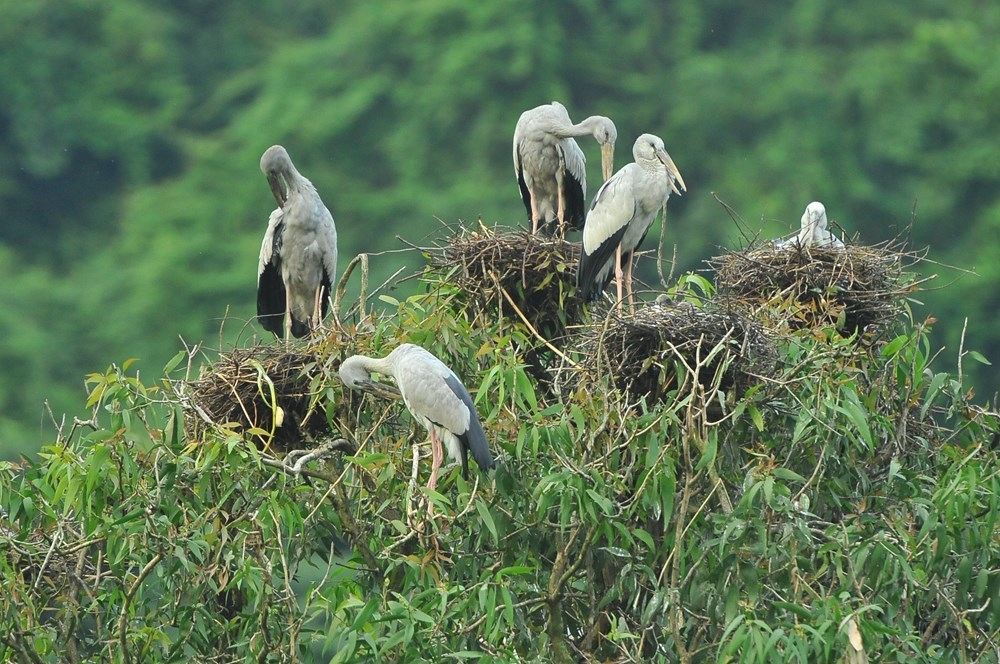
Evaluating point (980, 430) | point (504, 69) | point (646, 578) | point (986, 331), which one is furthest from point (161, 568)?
point (504, 69)

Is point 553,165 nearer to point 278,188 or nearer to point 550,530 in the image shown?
point 278,188

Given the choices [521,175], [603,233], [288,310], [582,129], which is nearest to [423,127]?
[521,175]

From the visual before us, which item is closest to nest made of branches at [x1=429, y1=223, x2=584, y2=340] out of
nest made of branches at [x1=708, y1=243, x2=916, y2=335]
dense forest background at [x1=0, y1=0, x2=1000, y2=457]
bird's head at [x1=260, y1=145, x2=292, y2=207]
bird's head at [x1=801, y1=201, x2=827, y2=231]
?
nest made of branches at [x1=708, y1=243, x2=916, y2=335]

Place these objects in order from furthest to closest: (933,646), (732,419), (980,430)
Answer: (980,430)
(732,419)
(933,646)

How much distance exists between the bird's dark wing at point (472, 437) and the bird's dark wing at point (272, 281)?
277 centimetres

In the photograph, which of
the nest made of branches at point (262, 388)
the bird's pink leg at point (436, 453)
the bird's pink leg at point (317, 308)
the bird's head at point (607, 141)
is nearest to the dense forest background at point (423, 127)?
the bird's pink leg at point (317, 308)

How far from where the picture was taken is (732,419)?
20.9ft

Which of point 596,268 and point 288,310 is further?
point 288,310

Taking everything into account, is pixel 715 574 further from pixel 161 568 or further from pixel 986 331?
pixel 986 331

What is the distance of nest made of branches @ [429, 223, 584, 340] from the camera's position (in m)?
7.86

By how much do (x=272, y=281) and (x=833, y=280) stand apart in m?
3.26

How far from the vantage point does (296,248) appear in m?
9.47

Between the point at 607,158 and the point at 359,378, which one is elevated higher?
the point at 607,158

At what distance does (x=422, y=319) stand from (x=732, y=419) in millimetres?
1612
